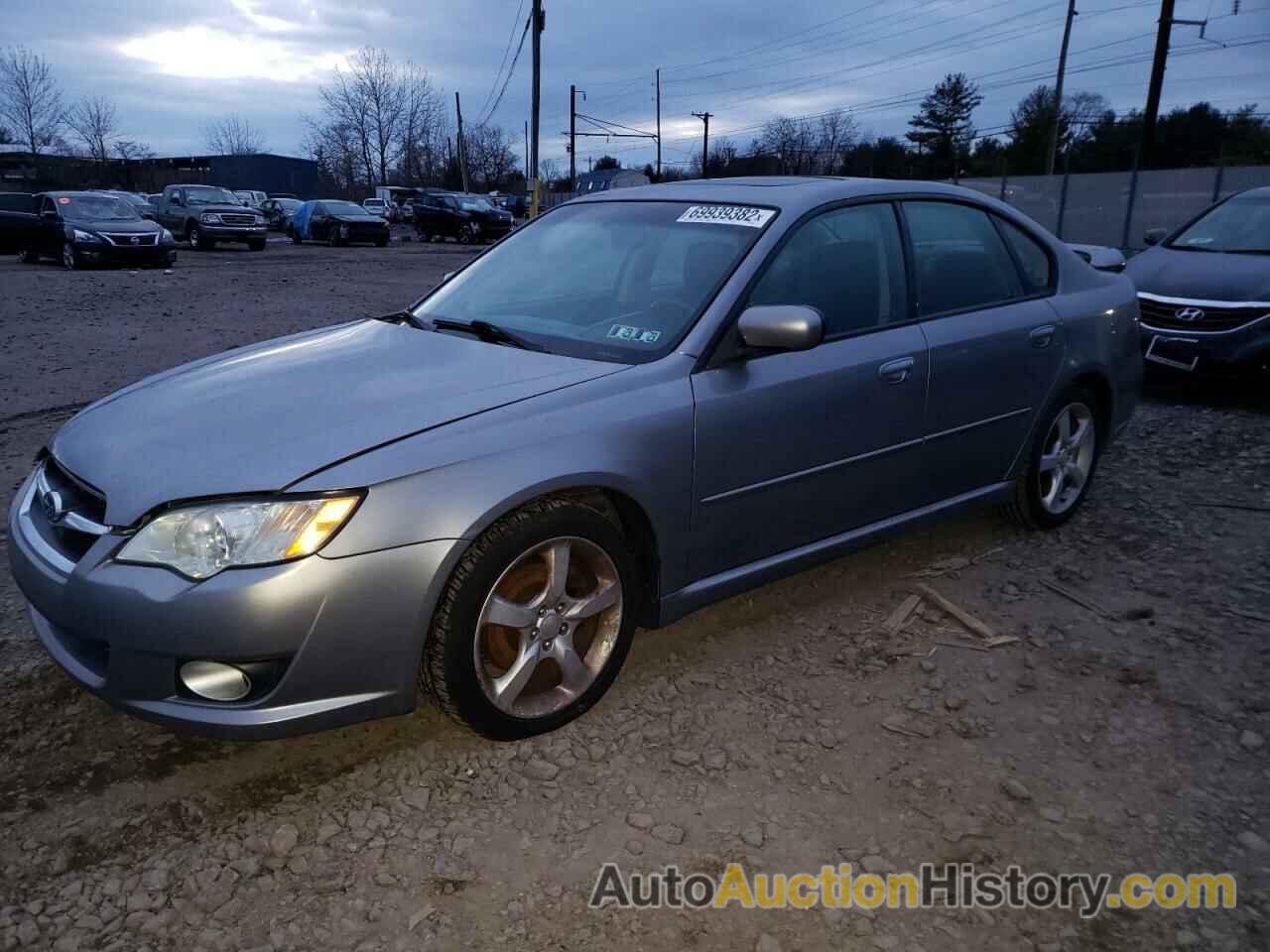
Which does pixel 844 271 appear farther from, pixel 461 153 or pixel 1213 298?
pixel 461 153

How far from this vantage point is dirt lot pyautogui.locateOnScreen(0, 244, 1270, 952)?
221 centimetres

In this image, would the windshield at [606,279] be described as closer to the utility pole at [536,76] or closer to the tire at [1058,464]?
the tire at [1058,464]

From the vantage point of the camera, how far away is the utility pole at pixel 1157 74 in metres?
24.0

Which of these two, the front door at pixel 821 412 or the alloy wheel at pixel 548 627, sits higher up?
the front door at pixel 821 412

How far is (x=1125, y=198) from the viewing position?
21.3m

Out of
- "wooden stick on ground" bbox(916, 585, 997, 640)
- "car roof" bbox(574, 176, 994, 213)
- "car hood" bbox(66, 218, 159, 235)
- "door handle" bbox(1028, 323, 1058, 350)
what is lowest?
"wooden stick on ground" bbox(916, 585, 997, 640)

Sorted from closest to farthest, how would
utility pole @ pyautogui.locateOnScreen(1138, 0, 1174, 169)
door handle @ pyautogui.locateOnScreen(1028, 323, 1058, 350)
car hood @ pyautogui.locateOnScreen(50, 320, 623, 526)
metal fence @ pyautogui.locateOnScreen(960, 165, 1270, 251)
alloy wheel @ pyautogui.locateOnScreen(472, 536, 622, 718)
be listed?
car hood @ pyautogui.locateOnScreen(50, 320, 623, 526) → alloy wheel @ pyautogui.locateOnScreen(472, 536, 622, 718) → door handle @ pyautogui.locateOnScreen(1028, 323, 1058, 350) → metal fence @ pyautogui.locateOnScreen(960, 165, 1270, 251) → utility pole @ pyautogui.locateOnScreen(1138, 0, 1174, 169)

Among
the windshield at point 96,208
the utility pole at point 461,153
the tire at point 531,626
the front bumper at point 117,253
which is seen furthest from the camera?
the utility pole at point 461,153

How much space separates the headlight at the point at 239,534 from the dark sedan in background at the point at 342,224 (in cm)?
2878

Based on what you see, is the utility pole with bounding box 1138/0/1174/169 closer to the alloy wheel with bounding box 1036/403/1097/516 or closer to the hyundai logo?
the alloy wheel with bounding box 1036/403/1097/516

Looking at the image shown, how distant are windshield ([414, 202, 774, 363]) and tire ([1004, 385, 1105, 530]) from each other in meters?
1.83

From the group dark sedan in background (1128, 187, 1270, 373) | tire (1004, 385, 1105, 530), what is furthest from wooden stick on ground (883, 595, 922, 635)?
dark sedan in background (1128, 187, 1270, 373)

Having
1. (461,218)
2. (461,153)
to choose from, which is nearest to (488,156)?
(461,153)

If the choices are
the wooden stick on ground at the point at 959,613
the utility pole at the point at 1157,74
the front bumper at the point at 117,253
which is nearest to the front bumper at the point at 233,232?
the front bumper at the point at 117,253
